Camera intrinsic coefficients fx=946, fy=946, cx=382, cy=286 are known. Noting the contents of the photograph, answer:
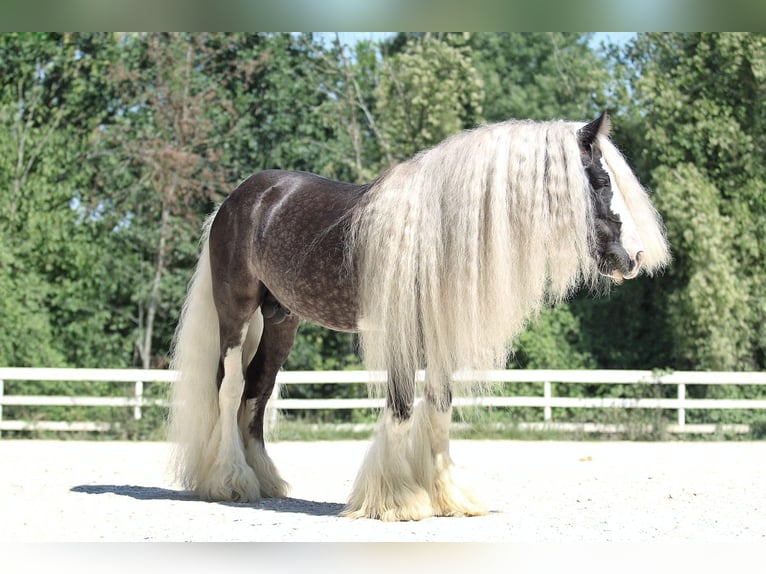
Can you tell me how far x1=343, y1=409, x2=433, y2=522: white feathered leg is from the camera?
486cm

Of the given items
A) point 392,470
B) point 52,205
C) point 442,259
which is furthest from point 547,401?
point 442,259

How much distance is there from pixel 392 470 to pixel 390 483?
7 cm

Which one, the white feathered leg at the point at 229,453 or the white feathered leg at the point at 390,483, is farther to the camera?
the white feathered leg at the point at 229,453

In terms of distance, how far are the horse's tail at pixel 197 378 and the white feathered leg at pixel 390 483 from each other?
132cm

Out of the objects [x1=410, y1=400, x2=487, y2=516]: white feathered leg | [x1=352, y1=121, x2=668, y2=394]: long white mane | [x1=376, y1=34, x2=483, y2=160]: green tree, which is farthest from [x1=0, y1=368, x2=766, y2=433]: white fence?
[x1=352, y1=121, x2=668, y2=394]: long white mane

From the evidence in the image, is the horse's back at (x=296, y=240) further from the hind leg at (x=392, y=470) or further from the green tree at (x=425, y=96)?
the green tree at (x=425, y=96)

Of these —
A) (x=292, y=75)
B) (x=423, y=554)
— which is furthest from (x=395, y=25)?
(x=292, y=75)

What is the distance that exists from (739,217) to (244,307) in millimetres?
8794

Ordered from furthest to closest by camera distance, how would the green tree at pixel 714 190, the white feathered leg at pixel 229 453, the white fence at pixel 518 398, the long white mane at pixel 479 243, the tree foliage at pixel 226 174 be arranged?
1. the tree foliage at pixel 226 174
2. the green tree at pixel 714 190
3. the white fence at pixel 518 398
4. the white feathered leg at pixel 229 453
5. the long white mane at pixel 479 243

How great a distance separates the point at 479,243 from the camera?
4.70 m

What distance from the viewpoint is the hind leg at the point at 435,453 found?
499 centimetres

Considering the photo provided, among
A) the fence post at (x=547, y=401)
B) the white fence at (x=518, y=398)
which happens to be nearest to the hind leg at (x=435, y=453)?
the white fence at (x=518, y=398)

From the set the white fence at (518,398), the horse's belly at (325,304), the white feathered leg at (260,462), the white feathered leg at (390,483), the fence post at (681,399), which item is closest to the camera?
the white feathered leg at (390,483)

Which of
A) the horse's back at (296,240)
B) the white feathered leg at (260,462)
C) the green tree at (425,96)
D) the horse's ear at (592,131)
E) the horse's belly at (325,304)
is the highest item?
the green tree at (425,96)
